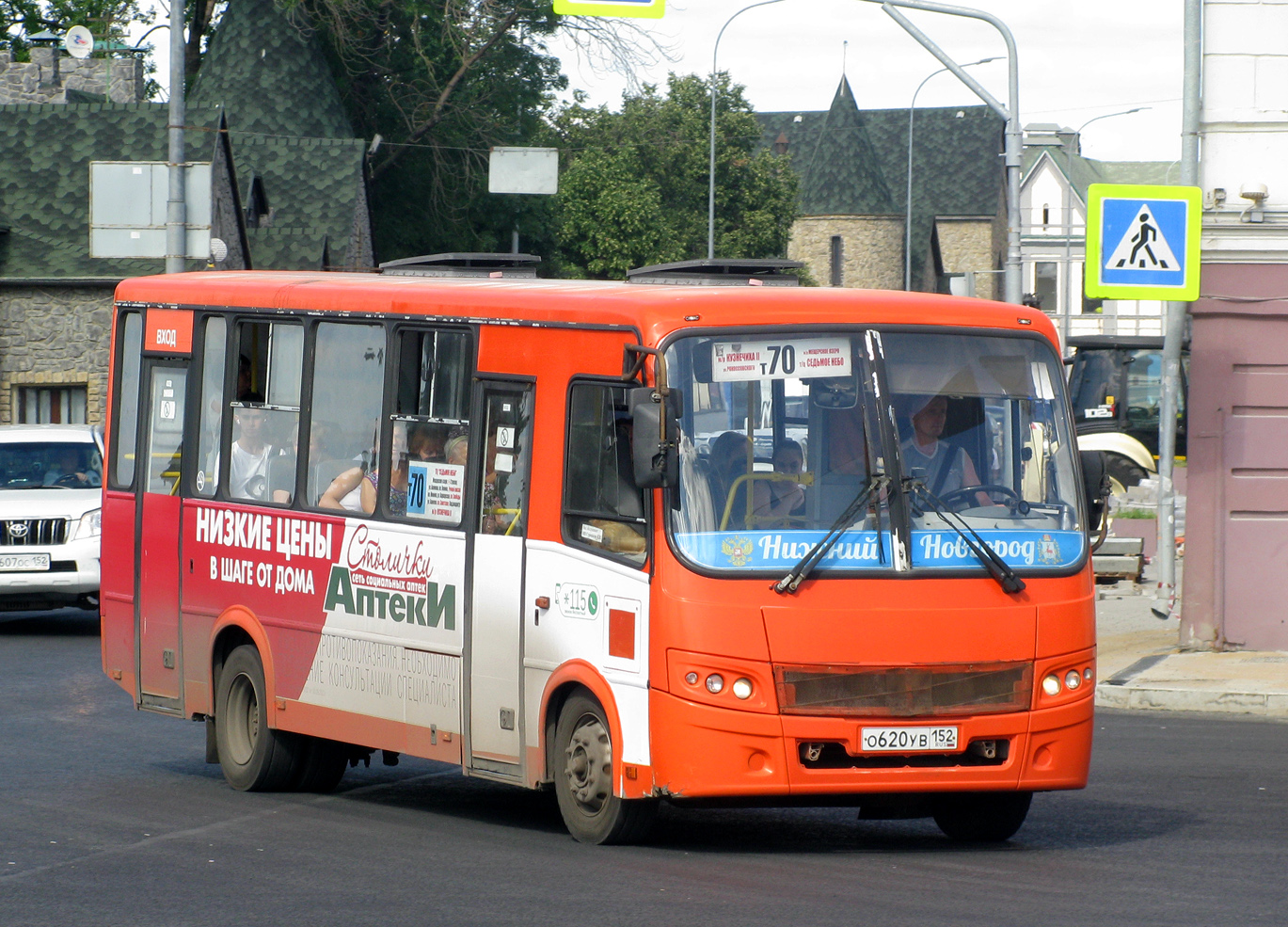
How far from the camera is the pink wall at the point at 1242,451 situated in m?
16.6

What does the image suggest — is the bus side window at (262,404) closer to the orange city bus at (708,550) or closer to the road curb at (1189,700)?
the orange city bus at (708,550)

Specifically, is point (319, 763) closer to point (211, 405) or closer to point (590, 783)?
point (211, 405)

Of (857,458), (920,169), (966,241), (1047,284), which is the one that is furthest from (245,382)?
(920,169)

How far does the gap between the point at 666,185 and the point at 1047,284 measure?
83.3 feet

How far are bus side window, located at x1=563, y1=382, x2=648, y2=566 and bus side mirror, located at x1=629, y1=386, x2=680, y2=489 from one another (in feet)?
0.91

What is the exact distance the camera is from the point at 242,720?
37.3ft

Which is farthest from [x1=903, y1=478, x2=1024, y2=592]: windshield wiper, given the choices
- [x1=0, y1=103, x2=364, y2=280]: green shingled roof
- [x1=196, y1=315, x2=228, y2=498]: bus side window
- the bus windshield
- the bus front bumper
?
[x1=0, y1=103, x2=364, y2=280]: green shingled roof

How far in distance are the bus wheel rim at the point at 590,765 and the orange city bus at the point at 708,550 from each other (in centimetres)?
2

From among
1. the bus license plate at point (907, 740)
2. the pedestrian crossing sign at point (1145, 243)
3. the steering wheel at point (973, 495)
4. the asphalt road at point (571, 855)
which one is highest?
the pedestrian crossing sign at point (1145, 243)

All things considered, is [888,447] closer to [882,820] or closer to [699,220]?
[882,820]

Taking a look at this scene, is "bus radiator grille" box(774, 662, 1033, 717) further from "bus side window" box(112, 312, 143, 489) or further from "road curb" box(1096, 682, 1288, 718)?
"road curb" box(1096, 682, 1288, 718)

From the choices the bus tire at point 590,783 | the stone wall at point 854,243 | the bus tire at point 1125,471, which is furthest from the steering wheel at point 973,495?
the stone wall at point 854,243

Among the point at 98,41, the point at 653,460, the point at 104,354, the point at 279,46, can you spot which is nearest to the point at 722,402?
the point at 653,460

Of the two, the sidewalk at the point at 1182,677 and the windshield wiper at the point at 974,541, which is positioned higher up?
the windshield wiper at the point at 974,541
